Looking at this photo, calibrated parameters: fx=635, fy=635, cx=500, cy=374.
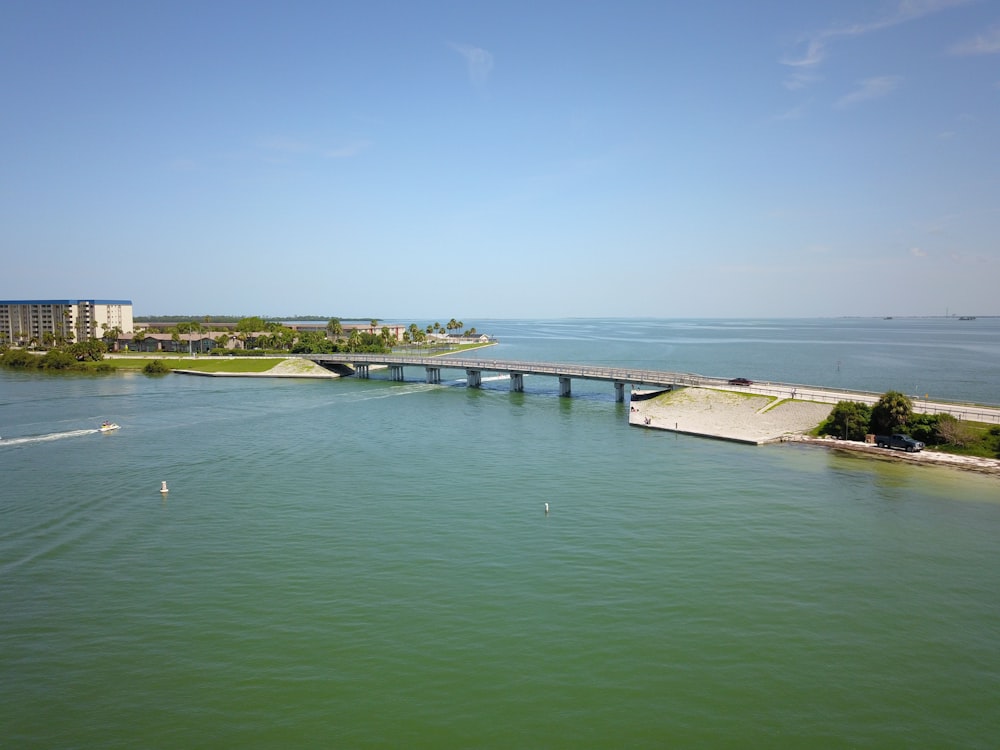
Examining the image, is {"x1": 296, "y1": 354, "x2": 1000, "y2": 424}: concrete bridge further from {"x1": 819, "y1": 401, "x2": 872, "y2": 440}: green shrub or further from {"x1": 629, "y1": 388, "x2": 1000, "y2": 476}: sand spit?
{"x1": 819, "y1": 401, "x2": 872, "y2": 440}: green shrub

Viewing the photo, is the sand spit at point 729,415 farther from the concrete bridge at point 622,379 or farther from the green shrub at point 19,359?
the green shrub at point 19,359

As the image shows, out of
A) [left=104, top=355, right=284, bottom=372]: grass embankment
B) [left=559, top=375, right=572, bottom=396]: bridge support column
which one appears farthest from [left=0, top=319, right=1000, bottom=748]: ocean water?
[left=104, top=355, right=284, bottom=372]: grass embankment

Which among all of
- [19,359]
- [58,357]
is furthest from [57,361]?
[19,359]

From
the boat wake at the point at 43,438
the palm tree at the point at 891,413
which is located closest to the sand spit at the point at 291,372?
the boat wake at the point at 43,438

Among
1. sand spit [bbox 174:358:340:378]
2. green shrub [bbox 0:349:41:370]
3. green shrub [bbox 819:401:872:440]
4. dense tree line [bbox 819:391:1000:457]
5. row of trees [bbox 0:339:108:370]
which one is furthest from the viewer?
green shrub [bbox 0:349:41:370]

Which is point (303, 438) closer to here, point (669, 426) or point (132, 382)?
point (669, 426)
